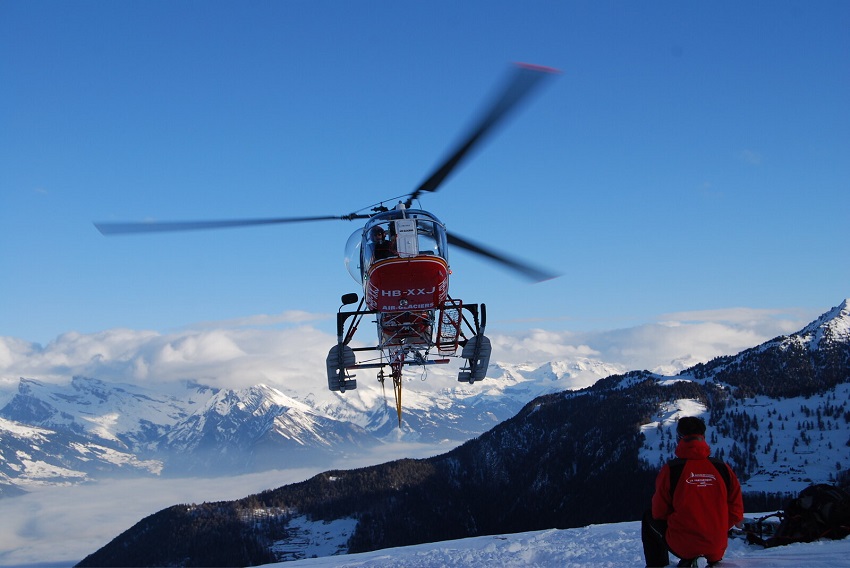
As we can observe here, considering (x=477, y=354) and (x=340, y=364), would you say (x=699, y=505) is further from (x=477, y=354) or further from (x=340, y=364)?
(x=340, y=364)

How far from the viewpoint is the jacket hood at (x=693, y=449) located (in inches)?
404

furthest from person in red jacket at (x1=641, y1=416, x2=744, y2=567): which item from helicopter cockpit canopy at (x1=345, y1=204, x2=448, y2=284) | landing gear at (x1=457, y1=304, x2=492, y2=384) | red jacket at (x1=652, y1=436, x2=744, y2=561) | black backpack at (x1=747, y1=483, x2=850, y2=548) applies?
landing gear at (x1=457, y1=304, x2=492, y2=384)

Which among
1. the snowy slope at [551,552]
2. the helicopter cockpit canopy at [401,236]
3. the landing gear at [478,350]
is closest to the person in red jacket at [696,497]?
the snowy slope at [551,552]

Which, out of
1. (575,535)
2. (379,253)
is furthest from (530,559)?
(379,253)

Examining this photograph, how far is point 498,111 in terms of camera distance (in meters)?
16.3

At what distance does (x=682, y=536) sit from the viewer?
10.5 m

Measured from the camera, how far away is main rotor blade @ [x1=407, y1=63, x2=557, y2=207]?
14688 millimetres

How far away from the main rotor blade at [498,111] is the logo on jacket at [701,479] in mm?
7845

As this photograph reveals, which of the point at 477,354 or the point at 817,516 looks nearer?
the point at 817,516

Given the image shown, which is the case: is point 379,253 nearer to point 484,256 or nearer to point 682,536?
point 484,256

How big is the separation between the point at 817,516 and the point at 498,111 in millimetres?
11264

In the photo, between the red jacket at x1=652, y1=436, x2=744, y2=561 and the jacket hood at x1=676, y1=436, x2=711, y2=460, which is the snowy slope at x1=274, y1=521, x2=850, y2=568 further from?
the jacket hood at x1=676, y1=436, x2=711, y2=460

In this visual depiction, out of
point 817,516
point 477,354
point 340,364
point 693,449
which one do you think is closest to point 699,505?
point 693,449

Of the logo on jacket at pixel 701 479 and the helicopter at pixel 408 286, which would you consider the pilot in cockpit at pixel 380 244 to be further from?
the logo on jacket at pixel 701 479
